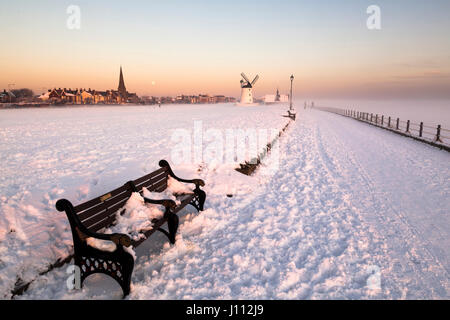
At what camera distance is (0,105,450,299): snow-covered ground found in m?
3.39

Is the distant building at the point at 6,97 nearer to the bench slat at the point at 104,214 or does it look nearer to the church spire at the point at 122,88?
the church spire at the point at 122,88

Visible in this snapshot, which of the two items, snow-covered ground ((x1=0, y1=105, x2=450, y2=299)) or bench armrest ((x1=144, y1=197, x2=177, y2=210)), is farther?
bench armrest ((x1=144, y1=197, x2=177, y2=210))

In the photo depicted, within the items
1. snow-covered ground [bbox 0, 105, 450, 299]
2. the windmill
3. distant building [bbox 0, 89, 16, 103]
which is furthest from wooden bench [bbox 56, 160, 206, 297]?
distant building [bbox 0, 89, 16, 103]

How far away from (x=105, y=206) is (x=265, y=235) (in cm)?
263

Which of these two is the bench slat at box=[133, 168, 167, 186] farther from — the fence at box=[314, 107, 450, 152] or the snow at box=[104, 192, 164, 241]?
the fence at box=[314, 107, 450, 152]

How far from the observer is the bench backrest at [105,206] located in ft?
11.1

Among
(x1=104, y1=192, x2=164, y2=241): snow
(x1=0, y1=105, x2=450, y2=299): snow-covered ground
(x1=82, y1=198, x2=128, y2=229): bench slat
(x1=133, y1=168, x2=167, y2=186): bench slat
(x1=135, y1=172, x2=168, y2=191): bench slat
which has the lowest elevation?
(x1=0, y1=105, x2=450, y2=299): snow-covered ground

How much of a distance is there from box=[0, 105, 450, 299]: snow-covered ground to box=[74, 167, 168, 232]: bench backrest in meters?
0.76

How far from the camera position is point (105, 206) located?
3742 millimetres

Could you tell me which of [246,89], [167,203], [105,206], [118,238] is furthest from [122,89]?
[118,238]

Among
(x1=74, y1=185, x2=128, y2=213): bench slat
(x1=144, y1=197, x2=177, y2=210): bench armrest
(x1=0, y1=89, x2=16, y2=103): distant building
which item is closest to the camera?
(x1=74, y1=185, x2=128, y2=213): bench slat

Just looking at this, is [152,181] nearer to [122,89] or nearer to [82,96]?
[82,96]

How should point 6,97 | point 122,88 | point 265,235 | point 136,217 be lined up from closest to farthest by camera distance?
point 136,217, point 265,235, point 6,97, point 122,88
